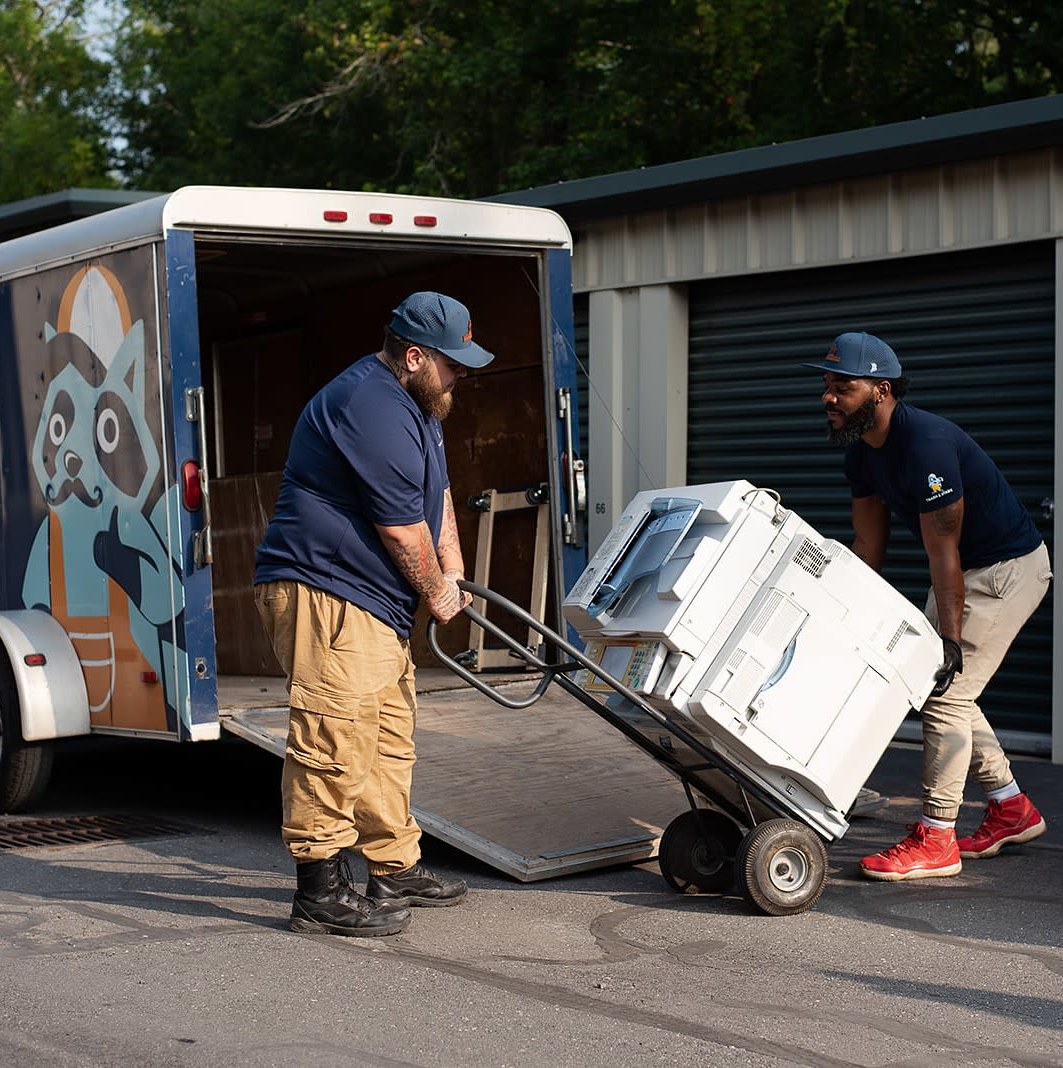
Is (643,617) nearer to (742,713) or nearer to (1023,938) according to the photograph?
(742,713)

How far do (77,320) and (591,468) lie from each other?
438 cm

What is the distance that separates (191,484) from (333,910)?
2143 mm

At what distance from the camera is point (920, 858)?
6.11m

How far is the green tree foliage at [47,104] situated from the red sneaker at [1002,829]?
27.0m

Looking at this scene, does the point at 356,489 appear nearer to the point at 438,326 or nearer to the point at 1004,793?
the point at 438,326

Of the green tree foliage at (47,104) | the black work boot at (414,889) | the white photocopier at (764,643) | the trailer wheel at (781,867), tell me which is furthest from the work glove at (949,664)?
the green tree foliage at (47,104)

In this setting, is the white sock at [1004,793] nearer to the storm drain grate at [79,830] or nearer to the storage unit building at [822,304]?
the storage unit building at [822,304]

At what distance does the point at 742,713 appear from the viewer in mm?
5391

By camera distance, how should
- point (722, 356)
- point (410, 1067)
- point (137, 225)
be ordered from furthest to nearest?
point (722, 356), point (137, 225), point (410, 1067)

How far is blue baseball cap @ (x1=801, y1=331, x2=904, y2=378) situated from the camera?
6.07 metres

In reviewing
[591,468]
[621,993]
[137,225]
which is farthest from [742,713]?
[591,468]

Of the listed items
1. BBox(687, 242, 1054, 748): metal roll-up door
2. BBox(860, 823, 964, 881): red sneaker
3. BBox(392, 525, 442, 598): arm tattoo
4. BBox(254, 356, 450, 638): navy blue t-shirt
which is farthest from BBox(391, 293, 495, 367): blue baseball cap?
BBox(687, 242, 1054, 748): metal roll-up door

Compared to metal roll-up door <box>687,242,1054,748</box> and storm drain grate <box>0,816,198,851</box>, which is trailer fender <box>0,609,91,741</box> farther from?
metal roll-up door <box>687,242,1054,748</box>

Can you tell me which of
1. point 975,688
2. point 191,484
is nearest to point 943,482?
point 975,688
